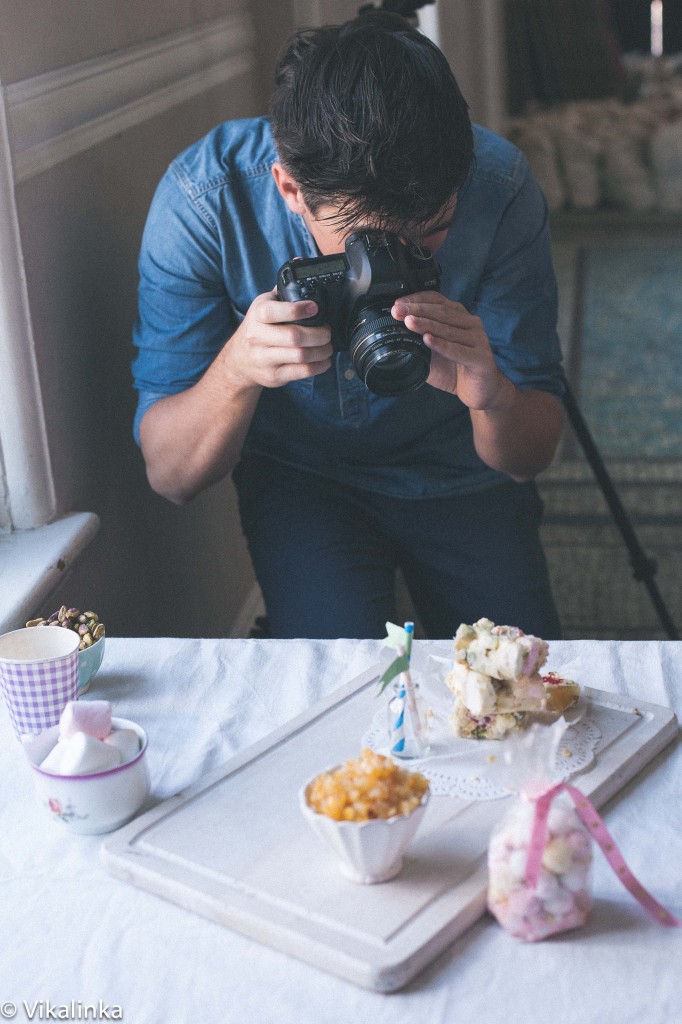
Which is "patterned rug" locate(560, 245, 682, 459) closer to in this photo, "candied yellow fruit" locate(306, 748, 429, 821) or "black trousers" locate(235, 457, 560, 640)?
"black trousers" locate(235, 457, 560, 640)

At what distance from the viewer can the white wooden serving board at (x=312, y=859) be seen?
675mm

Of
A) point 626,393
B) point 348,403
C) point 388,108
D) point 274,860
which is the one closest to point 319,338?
point 388,108

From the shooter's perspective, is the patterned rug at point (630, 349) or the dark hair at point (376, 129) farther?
the patterned rug at point (630, 349)

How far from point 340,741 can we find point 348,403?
25.1 inches

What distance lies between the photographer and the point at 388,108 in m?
1.06

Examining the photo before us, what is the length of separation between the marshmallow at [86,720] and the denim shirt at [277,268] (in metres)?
0.65

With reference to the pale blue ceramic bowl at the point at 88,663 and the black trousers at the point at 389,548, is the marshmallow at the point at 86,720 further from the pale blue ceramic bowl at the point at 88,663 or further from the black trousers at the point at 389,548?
the black trousers at the point at 389,548

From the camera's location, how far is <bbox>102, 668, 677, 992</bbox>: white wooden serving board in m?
0.67

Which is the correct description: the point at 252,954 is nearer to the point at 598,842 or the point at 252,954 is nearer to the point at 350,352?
the point at 598,842

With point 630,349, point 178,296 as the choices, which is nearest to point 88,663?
point 178,296

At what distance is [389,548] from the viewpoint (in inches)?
61.4

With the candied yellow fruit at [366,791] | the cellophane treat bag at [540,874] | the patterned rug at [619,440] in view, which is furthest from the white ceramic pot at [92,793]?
the patterned rug at [619,440]

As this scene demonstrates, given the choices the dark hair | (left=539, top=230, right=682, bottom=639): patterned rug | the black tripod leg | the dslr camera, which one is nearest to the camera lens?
the dslr camera

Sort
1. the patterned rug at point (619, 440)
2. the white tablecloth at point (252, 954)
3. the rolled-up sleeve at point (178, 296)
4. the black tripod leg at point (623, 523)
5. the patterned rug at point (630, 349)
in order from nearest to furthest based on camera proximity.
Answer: the white tablecloth at point (252, 954), the rolled-up sleeve at point (178, 296), the black tripod leg at point (623, 523), the patterned rug at point (619, 440), the patterned rug at point (630, 349)
